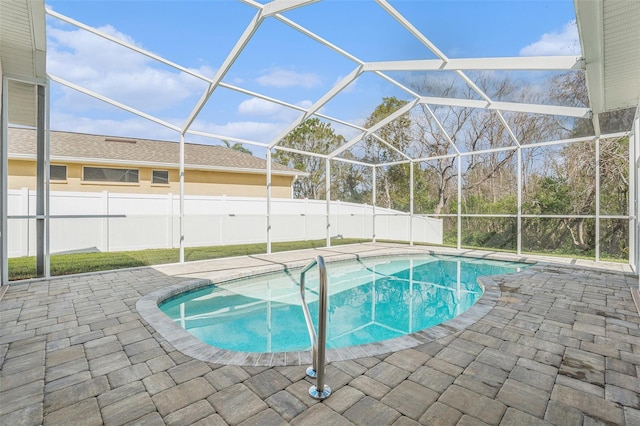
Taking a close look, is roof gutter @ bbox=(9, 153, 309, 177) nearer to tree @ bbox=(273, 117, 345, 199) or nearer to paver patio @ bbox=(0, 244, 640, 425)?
tree @ bbox=(273, 117, 345, 199)

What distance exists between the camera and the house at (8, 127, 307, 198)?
1077 centimetres

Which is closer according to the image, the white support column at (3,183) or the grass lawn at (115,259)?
the white support column at (3,183)

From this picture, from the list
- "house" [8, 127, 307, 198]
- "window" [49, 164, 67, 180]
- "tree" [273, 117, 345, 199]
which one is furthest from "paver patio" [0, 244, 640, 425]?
"tree" [273, 117, 345, 199]

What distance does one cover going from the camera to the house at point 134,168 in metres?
10.8

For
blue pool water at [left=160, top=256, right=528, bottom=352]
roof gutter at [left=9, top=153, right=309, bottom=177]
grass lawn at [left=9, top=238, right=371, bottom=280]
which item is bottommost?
blue pool water at [left=160, top=256, right=528, bottom=352]

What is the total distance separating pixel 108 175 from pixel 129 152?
1237mm

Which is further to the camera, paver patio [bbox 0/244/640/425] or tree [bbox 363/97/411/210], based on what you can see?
tree [bbox 363/97/411/210]

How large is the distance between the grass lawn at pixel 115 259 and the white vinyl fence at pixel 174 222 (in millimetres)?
447

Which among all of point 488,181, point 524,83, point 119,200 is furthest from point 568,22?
point 119,200

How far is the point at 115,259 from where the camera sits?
844 cm

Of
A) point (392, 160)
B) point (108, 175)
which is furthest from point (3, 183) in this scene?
point (392, 160)

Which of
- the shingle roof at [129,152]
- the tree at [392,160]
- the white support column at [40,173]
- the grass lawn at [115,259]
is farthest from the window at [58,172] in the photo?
the tree at [392,160]

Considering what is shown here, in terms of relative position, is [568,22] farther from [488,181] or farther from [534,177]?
[488,181]

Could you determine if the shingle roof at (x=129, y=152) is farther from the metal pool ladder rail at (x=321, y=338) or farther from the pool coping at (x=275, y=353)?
the metal pool ladder rail at (x=321, y=338)
